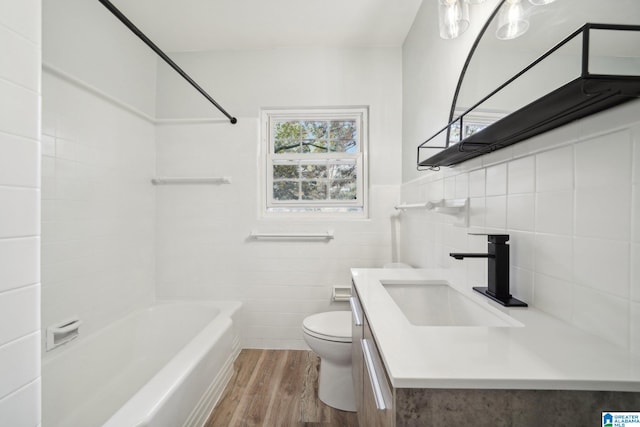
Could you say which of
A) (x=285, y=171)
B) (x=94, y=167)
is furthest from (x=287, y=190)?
(x=94, y=167)

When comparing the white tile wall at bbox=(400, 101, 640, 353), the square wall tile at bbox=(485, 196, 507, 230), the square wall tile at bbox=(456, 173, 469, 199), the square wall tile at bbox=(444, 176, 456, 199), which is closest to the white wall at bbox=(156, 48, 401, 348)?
the square wall tile at bbox=(444, 176, 456, 199)

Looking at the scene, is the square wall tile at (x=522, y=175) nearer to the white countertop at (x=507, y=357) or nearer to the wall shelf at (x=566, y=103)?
the wall shelf at (x=566, y=103)

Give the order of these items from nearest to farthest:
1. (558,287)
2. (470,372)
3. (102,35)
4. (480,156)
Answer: (470,372)
(558,287)
(480,156)
(102,35)

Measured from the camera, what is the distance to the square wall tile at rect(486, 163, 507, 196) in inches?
41.6

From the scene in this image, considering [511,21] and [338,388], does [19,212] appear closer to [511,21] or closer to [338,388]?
[511,21]

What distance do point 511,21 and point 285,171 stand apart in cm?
185

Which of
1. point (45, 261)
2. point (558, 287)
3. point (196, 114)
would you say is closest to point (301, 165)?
point (196, 114)

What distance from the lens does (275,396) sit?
1.77 metres

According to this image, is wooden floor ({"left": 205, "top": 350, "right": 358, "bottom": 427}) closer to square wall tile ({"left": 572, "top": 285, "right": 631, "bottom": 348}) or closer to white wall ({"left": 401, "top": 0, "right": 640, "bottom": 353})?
white wall ({"left": 401, "top": 0, "right": 640, "bottom": 353})

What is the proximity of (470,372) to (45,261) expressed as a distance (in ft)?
6.56

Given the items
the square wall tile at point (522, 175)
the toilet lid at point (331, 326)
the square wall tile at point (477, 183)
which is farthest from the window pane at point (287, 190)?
the square wall tile at point (522, 175)

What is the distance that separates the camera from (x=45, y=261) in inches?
59.7

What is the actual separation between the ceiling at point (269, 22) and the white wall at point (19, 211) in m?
1.66

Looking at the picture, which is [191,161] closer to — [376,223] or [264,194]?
[264,194]
